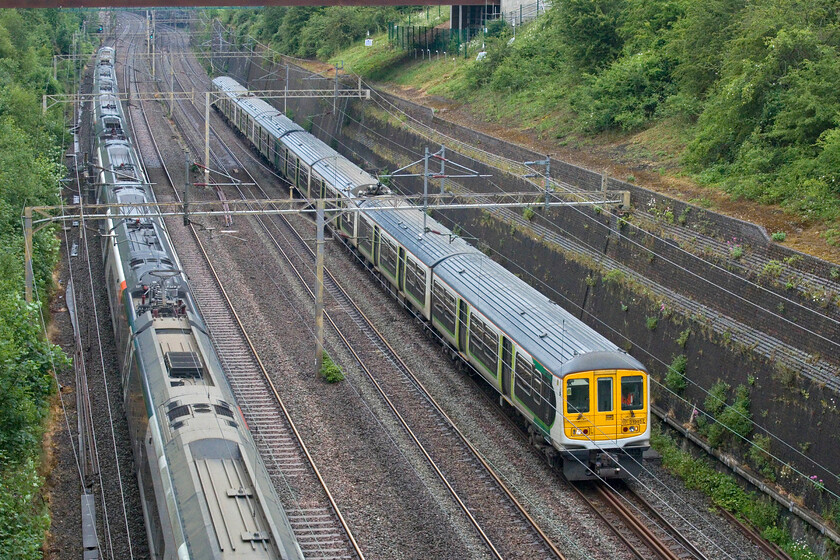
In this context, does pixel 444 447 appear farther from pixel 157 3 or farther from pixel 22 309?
pixel 157 3

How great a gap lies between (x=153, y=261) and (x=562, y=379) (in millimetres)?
10259

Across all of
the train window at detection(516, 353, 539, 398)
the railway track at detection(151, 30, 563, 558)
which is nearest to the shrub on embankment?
the railway track at detection(151, 30, 563, 558)

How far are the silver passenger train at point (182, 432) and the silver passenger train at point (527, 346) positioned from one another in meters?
5.38

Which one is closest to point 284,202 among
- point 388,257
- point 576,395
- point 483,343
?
point 388,257

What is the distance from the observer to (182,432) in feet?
45.5

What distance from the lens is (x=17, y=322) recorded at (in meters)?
16.9

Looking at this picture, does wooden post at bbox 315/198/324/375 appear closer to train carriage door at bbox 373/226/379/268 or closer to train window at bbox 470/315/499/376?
train window at bbox 470/315/499/376

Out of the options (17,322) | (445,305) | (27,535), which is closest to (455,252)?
(445,305)

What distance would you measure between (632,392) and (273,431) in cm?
783

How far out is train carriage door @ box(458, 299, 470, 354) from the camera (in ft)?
74.2

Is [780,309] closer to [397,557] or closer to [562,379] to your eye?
[562,379]

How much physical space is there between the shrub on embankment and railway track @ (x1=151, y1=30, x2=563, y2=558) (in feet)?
24.3

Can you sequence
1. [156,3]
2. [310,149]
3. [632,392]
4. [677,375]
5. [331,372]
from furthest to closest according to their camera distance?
[156,3] → [310,149] → [331,372] → [677,375] → [632,392]

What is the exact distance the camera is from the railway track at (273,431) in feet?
54.3
